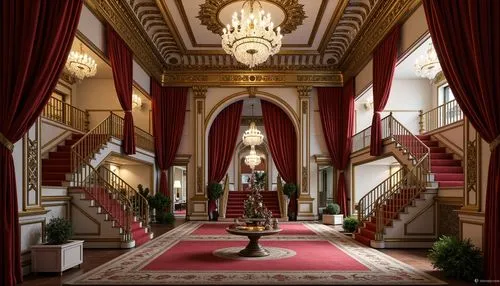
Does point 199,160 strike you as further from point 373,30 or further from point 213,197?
point 373,30

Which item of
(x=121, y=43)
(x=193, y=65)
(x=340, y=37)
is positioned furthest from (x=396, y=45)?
(x=193, y=65)

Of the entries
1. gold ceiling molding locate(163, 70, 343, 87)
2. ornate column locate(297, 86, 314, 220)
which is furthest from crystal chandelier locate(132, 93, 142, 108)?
ornate column locate(297, 86, 314, 220)

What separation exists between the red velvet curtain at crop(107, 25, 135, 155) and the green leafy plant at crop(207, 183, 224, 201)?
4.51 meters

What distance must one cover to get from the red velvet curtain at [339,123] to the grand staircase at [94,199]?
7.89 metres

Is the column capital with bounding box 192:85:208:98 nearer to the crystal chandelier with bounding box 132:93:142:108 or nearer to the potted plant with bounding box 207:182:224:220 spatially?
the crystal chandelier with bounding box 132:93:142:108

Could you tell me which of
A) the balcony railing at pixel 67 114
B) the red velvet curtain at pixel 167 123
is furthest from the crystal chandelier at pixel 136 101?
the balcony railing at pixel 67 114

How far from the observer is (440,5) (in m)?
5.88

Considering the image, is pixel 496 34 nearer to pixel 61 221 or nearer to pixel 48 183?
pixel 61 221

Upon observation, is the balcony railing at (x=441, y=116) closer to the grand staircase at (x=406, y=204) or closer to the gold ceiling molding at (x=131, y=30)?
the grand staircase at (x=406, y=204)

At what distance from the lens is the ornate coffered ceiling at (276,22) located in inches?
416

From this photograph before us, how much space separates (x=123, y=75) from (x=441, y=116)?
10215 mm

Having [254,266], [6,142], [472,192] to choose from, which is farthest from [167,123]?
[472,192]

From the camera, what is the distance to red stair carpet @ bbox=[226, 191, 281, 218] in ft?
52.9

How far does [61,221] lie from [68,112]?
892 cm
